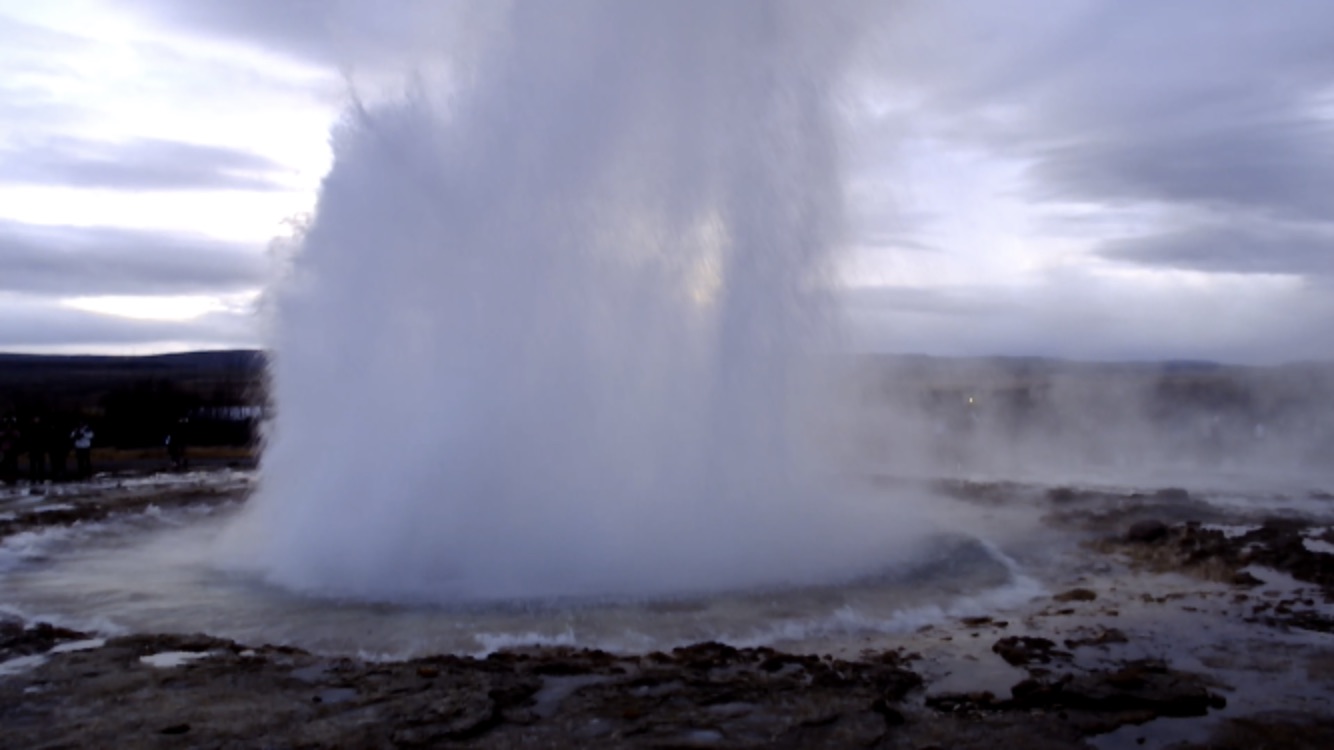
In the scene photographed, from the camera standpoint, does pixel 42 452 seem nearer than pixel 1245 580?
No

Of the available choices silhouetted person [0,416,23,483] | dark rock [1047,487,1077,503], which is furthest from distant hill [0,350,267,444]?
dark rock [1047,487,1077,503]

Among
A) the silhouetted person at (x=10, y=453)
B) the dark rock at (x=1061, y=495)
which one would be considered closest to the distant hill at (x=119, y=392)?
the silhouetted person at (x=10, y=453)

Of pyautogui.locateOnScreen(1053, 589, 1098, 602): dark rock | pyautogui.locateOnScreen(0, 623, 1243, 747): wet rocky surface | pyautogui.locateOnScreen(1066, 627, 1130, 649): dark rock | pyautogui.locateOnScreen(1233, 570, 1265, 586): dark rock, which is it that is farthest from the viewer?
pyautogui.locateOnScreen(1233, 570, 1265, 586): dark rock

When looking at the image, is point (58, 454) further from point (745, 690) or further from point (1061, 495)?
point (1061, 495)

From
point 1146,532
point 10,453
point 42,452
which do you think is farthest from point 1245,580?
point 10,453

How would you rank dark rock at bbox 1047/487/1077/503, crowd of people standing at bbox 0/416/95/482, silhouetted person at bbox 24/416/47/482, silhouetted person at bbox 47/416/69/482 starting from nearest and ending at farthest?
dark rock at bbox 1047/487/1077/503
silhouetted person at bbox 24/416/47/482
crowd of people standing at bbox 0/416/95/482
silhouetted person at bbox 47/416/69/482

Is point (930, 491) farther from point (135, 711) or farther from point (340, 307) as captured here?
point (135, 711)

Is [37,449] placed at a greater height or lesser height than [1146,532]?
greater

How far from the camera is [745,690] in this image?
6398 mm

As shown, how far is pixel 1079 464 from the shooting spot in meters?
26.1

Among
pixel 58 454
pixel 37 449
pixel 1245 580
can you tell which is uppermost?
pixel 37 449

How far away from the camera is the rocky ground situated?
5574 millimetres

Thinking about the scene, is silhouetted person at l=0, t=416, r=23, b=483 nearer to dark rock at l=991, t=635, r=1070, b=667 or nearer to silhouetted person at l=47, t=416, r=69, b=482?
silhouetted person at l=47, t=416, r=69, b=482

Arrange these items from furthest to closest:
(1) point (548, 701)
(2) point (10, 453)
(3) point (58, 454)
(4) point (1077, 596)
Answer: (3) point (58, 454), (2) point (10, 453), (4) point (1077, 596), (1) point (548, 701)
